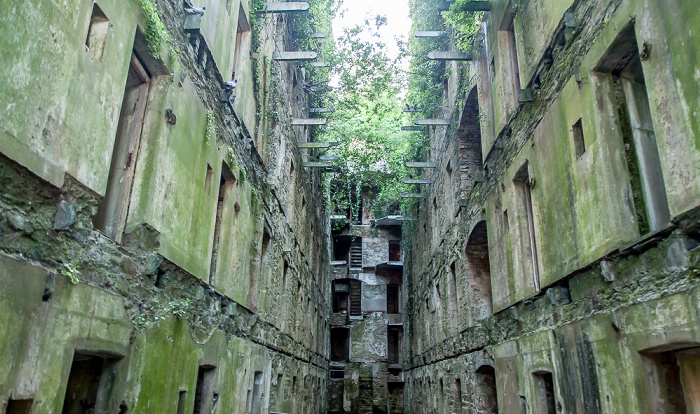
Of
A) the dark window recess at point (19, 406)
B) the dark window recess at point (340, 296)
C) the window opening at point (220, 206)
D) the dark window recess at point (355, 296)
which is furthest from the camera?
the dark window recess at point (340, 296)

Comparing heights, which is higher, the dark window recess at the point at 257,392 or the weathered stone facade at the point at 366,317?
the weathered stone facade at the point at 366,317

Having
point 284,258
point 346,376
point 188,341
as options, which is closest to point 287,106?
point 284,258

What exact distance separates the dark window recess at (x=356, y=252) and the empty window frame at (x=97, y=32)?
82.8 ft

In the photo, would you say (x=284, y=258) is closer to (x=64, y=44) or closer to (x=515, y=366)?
(x=515, y=366)

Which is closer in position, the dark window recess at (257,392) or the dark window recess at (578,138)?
the dark window recess at (578,138)

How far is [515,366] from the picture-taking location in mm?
7887

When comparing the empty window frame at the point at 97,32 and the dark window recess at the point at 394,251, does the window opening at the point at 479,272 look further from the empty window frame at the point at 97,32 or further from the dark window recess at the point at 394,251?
the dark window recess at the point at 394,251

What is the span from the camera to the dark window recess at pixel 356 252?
2886 centimetres

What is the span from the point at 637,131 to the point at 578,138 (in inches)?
33.9

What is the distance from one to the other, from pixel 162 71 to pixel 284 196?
7.77 m

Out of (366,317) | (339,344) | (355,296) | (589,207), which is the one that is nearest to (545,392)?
(589,207)

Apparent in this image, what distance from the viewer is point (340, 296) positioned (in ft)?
97.5

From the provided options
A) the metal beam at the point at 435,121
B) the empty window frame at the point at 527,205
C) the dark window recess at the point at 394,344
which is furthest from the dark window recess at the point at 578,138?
the dark window recess at the point at 394,344

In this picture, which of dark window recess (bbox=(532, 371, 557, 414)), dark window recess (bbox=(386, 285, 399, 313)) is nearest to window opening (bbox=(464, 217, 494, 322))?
dark window recess (bbox=(532, 371, 557, 414))
